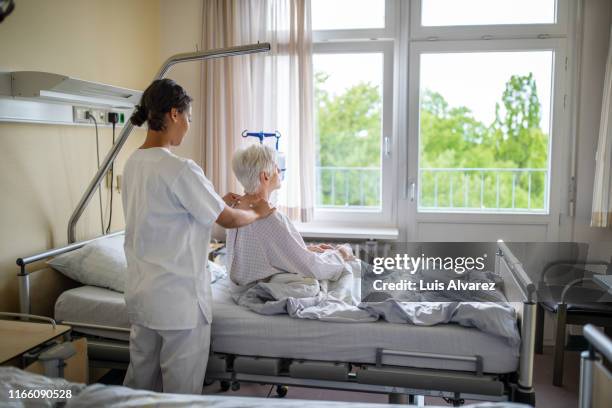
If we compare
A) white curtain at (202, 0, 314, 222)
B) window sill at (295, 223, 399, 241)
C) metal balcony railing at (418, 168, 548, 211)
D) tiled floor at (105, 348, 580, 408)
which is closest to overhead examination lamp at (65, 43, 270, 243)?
tiled floor at (105, 348, 580, 408)

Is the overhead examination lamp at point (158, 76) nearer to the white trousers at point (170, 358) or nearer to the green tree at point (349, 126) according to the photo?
the white trousers at point (170, 358)

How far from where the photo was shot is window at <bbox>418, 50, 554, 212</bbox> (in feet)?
11.9

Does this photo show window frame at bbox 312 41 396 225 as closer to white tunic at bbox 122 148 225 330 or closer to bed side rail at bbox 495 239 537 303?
bed side rail at bbox 495 239 537 303

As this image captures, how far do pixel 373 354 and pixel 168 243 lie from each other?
33.3 inches

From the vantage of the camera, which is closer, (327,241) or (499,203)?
(327,241)

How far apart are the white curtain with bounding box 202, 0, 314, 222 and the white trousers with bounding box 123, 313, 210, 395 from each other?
170 cm

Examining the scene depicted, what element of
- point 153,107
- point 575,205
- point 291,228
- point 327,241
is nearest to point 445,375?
point 291,228

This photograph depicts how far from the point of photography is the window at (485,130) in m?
3.62

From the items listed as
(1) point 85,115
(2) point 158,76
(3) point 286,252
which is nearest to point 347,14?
(2) point 158,76

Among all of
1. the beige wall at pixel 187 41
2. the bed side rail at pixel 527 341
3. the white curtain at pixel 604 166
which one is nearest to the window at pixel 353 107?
the beige wall at pixel 187 41

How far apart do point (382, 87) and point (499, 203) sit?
1144mm

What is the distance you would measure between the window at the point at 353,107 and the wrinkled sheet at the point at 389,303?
4.88 ft

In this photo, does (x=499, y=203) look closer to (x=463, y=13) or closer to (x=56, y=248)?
(x=463, y=13)

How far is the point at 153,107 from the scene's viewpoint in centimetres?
195
